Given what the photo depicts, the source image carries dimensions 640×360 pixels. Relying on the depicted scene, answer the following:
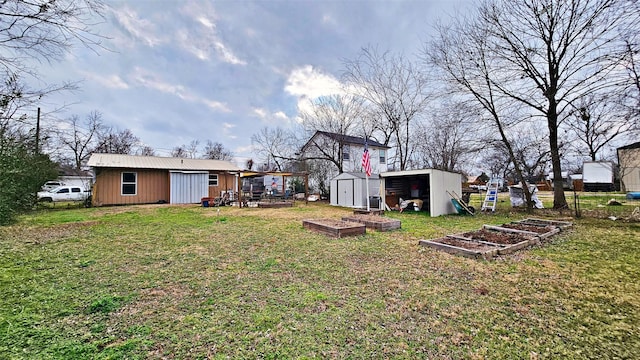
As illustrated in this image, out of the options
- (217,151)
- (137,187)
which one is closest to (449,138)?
(137,187)

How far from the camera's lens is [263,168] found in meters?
31.4

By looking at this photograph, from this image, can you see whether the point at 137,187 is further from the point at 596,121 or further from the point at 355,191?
the point at 596,121

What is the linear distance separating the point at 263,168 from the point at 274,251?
1059 inches

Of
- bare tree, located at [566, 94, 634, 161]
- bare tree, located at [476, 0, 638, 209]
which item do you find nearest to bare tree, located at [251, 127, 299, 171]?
bare tree, located at [476, 0, 638, 209]

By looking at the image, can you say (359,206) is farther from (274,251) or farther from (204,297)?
(204,297)

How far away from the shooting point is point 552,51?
10.4 meters

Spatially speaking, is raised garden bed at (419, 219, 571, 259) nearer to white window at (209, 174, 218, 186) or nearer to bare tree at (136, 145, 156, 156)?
white window at (209, 174, 218, 186)

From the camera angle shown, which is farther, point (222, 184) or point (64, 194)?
point (222, 184)

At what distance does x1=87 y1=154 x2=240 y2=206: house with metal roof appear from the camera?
52.1 feet

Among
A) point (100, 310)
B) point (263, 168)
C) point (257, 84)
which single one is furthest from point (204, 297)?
point (263, 168)

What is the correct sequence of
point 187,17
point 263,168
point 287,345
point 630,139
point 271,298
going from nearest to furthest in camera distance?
point 287,345, point 271,298, point 630,139, point 187,17, point 263,168

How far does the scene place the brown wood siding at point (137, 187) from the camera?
15.7 metres

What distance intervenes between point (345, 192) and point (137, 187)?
13505 millimetres

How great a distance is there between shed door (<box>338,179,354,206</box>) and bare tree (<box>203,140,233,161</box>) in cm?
2665
